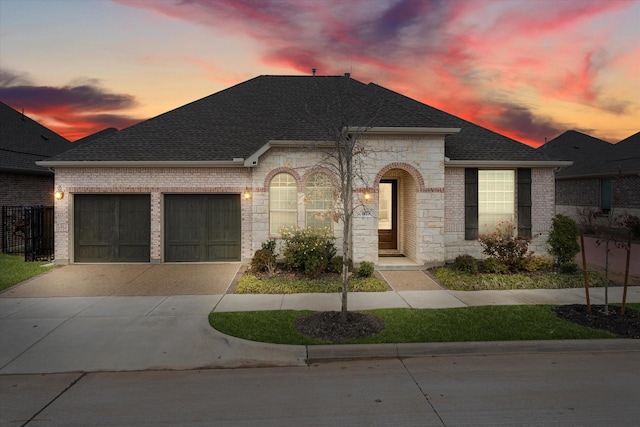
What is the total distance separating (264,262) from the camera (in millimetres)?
11609

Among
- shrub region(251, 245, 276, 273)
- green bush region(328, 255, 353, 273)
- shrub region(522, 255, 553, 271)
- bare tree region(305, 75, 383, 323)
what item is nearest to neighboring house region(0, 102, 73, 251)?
shrub region(251, 245, 276, 273)

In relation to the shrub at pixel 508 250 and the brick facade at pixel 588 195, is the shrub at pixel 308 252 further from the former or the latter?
the brick facade at pixel 588 195

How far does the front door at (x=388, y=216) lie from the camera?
49.5 feet

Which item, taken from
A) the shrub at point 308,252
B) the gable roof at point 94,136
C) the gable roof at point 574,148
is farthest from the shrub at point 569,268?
the gable roof at point 94,136

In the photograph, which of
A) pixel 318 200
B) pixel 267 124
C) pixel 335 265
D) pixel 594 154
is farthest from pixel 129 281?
pixel 594 154

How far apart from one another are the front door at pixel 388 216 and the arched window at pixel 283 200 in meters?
3.70

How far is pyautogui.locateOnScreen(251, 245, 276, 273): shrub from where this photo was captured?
38.1 feet

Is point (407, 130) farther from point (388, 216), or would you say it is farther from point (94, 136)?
point (94, 136)

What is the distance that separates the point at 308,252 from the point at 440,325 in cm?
505

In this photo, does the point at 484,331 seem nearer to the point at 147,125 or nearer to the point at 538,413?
the point at 538,413

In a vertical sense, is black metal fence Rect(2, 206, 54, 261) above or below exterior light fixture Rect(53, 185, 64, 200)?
below

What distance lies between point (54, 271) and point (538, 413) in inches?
533

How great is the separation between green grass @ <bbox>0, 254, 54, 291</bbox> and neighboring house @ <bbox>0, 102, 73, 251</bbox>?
2.44 meters

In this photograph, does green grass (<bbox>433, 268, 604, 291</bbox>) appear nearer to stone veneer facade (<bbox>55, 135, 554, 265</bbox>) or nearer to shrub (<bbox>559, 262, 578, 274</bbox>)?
shrub (<bbox>559, 262, 578, 274</bbox>)
